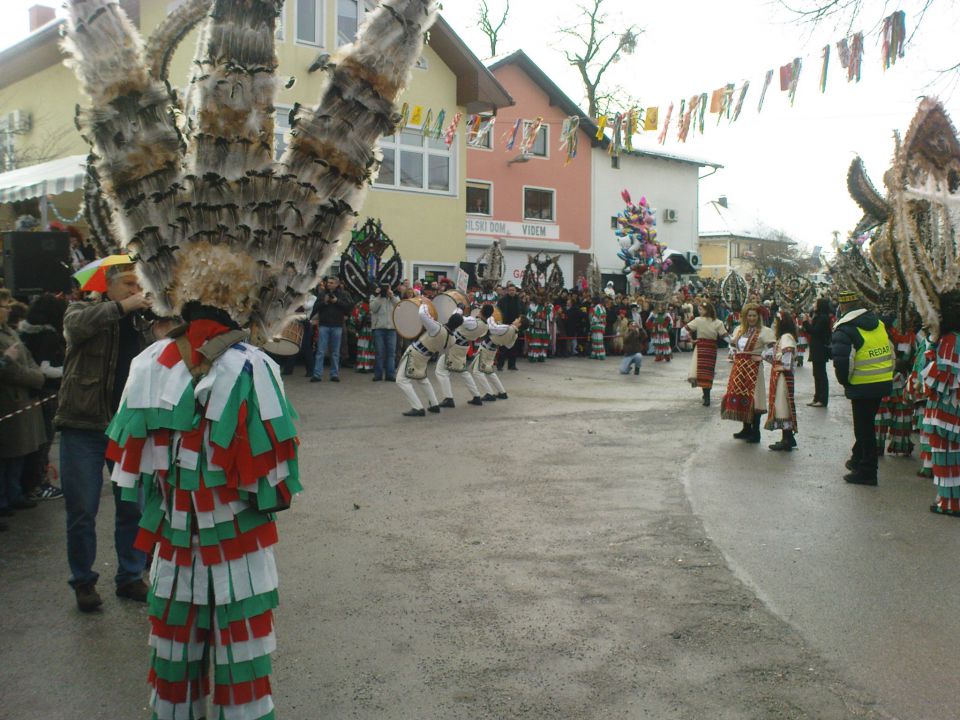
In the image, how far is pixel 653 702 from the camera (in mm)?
3771

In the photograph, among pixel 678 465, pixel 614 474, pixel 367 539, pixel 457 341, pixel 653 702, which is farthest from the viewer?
pixel 457 341

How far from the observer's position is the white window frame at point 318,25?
21.7 m

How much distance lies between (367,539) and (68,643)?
89.4 inches

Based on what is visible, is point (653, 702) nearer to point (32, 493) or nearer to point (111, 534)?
point (111, 534)

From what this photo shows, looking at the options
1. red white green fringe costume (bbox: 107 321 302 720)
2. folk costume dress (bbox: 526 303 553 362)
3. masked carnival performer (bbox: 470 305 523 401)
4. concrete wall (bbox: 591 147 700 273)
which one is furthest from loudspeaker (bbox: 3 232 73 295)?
concrete wall (bbox: 591 147 700 273)

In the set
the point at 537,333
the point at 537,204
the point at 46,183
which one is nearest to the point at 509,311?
the point at 537,333

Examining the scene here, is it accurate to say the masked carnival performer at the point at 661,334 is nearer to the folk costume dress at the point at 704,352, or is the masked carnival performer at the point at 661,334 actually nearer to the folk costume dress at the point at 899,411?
the folk costume dress at the point at 704,352

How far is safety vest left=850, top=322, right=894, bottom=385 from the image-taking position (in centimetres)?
820

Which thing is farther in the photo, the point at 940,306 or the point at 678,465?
the point at 678,465

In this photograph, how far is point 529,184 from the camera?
112 ft

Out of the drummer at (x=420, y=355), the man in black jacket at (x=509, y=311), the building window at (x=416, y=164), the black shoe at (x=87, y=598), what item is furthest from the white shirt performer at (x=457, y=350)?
the building window at (x=416, y=164)

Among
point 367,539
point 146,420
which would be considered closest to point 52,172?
point 367,539

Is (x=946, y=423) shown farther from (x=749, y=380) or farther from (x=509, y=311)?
(x=509, y=311)

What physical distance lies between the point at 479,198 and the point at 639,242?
656 centimetres
